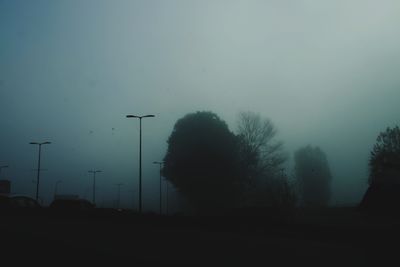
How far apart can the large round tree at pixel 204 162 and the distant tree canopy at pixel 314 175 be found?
25.9 metres

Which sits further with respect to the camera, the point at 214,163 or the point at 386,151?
the point at 386,151

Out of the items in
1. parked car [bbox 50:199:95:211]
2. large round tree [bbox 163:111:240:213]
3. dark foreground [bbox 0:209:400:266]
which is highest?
large round tree [bbox 163:111:240:213]

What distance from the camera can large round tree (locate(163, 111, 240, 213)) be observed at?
53.3m

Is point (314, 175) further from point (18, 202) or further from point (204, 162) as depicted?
point (18, 202)

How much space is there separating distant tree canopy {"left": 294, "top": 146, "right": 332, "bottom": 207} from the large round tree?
2593 cm

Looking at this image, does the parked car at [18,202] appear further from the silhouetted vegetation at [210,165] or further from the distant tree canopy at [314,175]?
the distant tree canopy at [314,175]

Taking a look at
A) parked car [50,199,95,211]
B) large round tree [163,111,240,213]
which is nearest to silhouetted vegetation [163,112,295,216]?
large round tree [163,111,240,213]

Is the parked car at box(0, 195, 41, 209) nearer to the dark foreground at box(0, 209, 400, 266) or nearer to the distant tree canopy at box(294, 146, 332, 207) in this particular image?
the dark foreground at box(0, 209, 400, 266)

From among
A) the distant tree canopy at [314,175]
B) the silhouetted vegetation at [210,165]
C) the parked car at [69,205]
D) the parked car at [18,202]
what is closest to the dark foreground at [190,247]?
the parked car at [69,205]

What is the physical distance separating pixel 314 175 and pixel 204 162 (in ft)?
109

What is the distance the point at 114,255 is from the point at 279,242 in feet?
15.9

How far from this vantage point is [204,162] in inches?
2124

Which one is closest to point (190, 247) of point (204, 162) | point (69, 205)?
point (69, 205)

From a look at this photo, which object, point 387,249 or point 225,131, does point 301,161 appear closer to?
point 225,131
